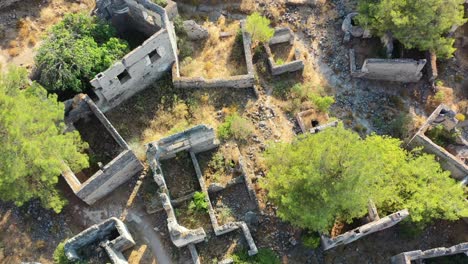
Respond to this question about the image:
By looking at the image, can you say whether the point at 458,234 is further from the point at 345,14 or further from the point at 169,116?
the point at 169,116

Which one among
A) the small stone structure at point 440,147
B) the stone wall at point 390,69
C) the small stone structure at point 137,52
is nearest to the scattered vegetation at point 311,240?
the small stone structure at point 440,147

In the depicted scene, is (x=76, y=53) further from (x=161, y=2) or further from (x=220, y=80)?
(x=220, y=80)

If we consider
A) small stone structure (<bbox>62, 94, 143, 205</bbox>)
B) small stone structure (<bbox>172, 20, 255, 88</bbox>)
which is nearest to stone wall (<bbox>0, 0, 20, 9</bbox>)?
small stone structure (<bbox>62, 94, 143, 205</bbox>)

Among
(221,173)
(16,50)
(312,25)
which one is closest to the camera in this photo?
(221,173)

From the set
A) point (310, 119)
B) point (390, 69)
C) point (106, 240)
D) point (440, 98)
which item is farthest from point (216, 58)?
point (440, 98)

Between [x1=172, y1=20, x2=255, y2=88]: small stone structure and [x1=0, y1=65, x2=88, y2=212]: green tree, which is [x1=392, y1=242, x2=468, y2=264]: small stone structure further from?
[x1=0, y1=65, x2=88, y2=212]: green tree

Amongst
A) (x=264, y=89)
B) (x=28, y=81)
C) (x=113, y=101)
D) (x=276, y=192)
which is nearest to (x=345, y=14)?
(x=264, y=89)
